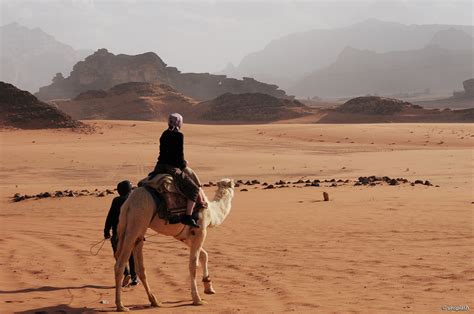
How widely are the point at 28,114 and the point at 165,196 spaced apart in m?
54.1

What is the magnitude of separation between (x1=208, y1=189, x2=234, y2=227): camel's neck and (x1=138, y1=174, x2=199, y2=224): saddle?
73 centimetres

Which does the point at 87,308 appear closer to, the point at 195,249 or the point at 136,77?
the point at 195,249

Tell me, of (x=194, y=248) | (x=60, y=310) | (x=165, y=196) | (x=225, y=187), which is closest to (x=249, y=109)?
(x=225, y=187)

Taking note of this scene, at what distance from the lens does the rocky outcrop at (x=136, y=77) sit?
132 meters

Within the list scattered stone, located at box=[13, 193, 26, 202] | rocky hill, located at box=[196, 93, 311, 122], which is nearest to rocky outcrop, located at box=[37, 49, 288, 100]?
rocky hill, located at box=[196, 93, 311, 122]

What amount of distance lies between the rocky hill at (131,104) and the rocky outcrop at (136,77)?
110 ft

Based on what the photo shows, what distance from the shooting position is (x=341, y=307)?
23.6ft

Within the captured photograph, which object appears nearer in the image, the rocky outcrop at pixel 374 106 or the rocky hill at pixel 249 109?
the rocky outcrop at pixel 374 106

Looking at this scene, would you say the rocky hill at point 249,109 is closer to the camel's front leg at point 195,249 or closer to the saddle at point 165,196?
the camel's front leg at point 195,249

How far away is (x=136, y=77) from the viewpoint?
13138 centimetres

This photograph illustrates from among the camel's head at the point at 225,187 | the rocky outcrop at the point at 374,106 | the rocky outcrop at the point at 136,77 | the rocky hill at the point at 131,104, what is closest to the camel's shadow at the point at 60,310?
the camel's head at the point at 225,187

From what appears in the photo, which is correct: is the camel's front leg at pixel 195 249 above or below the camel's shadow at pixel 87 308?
above

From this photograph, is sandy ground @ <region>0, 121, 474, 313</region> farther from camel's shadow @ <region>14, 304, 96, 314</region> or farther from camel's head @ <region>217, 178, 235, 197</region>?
camel's head @ <region>217, 178, 235, 197</region>

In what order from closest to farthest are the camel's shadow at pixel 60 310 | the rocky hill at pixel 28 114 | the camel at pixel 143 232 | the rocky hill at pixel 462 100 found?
the camel's shadow at pixel 60 310
the camel at pixel 143 232
the rocky hill at pixel 28 114
the rocky hill at pixel 462 100
